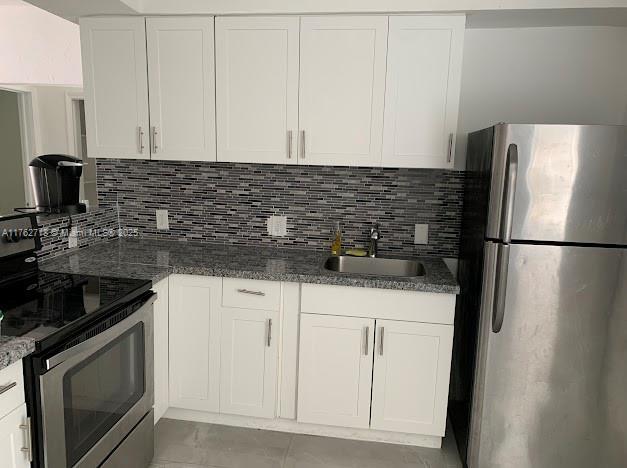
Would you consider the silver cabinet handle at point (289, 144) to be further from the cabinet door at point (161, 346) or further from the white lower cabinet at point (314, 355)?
the cabinet door at point (161, 346)

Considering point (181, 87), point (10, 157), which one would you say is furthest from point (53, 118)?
point (181, 87)

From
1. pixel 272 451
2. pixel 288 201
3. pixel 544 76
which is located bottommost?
pixel 272 451

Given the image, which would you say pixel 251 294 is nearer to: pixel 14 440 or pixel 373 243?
pixel 373 243

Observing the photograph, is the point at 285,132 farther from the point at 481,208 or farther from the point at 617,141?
the point at 617,141

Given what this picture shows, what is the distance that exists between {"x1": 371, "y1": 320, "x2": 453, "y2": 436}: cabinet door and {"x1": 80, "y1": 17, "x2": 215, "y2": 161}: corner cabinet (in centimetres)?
138

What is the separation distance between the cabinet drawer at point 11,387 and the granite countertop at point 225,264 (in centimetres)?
77

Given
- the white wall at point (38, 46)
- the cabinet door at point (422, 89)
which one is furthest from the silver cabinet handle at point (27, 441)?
the white wall at point (38, 46)

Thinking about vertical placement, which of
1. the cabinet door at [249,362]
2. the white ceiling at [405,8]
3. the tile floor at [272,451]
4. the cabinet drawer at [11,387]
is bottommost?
the tile floor at [272,451]

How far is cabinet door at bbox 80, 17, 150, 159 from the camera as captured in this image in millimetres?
2455

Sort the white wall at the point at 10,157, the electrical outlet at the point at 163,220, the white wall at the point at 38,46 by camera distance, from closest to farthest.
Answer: the white wall at the point at 10,157 < the white wall at the point at 38,46 < the electrical outlet at the point at 163,220

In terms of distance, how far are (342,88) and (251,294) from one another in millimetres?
1132

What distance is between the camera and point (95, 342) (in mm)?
1629

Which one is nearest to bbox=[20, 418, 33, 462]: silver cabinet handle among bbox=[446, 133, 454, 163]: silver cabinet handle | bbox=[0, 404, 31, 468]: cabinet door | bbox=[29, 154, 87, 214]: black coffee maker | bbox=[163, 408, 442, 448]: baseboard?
bbox=[0, 404, 31, 468]: cabinet door

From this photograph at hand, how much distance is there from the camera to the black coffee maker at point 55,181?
247 cm
